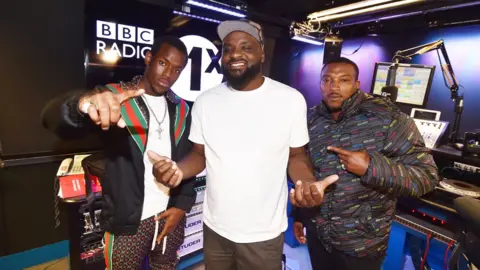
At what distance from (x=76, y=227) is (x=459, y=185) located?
10.8 feet

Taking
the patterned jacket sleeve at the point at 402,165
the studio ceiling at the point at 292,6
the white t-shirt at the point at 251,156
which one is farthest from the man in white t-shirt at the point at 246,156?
the studio ceiling at the point at 292,6

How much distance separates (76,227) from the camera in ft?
6.41

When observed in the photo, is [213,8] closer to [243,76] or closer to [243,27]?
[243,27]

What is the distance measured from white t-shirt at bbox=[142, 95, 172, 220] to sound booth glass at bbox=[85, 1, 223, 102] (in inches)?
55.0

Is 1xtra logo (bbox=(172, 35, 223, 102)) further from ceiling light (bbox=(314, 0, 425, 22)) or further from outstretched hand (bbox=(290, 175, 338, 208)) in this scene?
outstretched hand (bbox=(290, 175, 338, 208))

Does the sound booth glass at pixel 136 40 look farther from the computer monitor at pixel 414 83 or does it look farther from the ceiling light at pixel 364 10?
the computer monitor at pixel 414 83

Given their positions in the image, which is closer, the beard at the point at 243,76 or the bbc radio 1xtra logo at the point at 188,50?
the beard at the point at 243,76

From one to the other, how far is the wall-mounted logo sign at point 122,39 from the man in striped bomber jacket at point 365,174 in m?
2.35

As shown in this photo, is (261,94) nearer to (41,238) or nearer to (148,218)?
(148,218)

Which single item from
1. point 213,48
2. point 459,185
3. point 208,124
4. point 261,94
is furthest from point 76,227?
point 459,185

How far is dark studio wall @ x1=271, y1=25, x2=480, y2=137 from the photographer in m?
2.87

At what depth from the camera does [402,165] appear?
1.47 m

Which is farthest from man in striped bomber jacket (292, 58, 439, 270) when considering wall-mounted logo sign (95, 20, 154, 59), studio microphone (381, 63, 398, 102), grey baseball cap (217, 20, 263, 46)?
wall-mounted logo sign (95, 20, 154, 59)

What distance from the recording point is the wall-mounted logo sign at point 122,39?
2.64 metres
